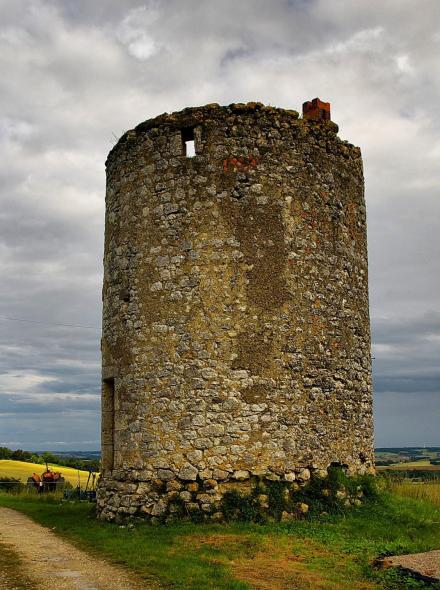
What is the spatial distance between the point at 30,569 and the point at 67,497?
406 inches

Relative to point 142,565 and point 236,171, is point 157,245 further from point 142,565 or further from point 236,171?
point 142,565

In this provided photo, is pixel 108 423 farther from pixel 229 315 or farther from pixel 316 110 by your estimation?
pixel 316 110

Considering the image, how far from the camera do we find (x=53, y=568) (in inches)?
354

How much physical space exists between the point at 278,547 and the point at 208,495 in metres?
1.94

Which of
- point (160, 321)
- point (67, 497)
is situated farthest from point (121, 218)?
point (67, 497)

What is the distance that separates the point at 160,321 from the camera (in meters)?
12.6

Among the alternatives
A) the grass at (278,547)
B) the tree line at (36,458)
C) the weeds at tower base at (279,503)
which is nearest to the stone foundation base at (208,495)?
the weeds at tower base at (279,503)

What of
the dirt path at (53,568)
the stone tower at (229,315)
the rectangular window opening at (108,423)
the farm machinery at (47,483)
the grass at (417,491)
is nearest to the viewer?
the dirt path at (53,568)

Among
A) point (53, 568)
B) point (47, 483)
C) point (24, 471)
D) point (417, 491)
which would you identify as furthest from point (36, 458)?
point (53, 568)

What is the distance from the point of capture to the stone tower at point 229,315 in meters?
12.0

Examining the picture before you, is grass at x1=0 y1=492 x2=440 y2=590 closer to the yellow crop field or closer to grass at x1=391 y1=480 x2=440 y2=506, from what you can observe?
grass at x1=391 y1=480 x2=440 y2=506

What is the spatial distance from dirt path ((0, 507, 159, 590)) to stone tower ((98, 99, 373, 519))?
6.03 feet

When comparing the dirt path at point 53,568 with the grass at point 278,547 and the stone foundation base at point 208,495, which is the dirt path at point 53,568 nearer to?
the grass at point 278,547

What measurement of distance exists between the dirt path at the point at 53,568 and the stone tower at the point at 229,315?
72.3 inches
